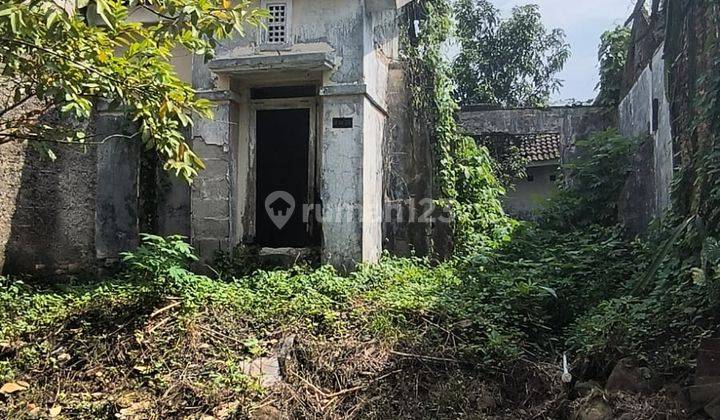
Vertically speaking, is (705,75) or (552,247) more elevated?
(705,75)

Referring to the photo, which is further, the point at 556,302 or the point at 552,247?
the point at 552,247

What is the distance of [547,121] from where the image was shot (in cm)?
1239

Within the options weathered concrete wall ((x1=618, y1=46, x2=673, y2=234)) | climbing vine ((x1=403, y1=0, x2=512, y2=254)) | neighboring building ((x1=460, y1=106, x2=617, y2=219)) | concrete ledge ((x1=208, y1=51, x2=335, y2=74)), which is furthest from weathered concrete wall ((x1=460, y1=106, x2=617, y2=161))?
concrete ledge ((x1=208, y1=51, x2=335, y2=74))

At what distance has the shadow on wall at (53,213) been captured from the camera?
26.3 ft

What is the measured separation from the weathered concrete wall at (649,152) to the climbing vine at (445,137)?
183 cm

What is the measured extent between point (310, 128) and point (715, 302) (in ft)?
17.7

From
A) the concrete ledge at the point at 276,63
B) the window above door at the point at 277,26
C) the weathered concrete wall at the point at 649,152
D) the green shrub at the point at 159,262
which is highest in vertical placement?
the window above door at the point at 277,26

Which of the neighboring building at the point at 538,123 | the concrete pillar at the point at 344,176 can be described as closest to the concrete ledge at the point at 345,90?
the concrete pillar at the point at 344,176

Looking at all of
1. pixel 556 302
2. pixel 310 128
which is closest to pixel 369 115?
pixel 310 128

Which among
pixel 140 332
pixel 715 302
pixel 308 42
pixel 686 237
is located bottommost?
pixel 140 332

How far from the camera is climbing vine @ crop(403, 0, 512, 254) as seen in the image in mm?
8680

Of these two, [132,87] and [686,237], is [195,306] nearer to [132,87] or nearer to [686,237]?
[132,87]

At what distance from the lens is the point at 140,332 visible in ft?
17.3

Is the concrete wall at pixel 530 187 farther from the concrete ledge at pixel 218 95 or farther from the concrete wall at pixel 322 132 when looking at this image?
the concrete ledge at pixel 218 95
